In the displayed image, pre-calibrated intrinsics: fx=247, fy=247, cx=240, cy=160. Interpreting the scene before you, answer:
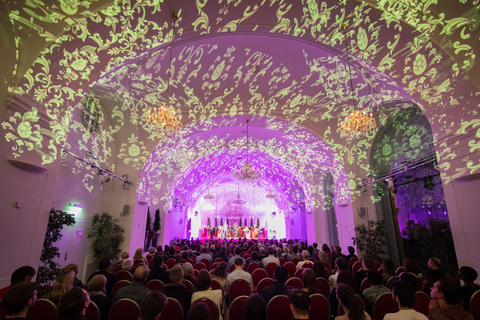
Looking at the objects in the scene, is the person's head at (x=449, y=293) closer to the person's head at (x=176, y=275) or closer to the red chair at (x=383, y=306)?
the red chair at (x=383, y=306)

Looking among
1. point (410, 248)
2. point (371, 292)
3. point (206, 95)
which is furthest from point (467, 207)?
point (206, 95)

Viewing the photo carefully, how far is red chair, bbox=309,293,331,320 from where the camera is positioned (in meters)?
3.03

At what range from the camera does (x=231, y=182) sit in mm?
23781

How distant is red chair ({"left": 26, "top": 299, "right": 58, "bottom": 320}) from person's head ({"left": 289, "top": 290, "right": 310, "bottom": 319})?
2456mm

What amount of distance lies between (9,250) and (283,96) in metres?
7.71

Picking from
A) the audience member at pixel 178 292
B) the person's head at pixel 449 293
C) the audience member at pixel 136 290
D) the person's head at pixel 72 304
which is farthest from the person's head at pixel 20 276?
the person's head at pixel 449 293

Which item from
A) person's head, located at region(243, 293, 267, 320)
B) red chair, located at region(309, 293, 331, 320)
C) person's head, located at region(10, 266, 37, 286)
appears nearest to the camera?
person's head, located at region(243, 293, 267, 320)

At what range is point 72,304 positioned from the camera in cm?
219

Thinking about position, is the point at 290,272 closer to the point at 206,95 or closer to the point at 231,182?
the point at 206,95

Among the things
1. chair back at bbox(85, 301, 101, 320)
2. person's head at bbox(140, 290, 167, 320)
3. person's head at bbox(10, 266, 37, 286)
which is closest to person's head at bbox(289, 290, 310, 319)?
person's head at bbox(140, 290, 167, 320)

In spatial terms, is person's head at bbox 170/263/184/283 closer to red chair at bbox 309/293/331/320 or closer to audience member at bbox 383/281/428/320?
red chair at bbox 309/293/331/320

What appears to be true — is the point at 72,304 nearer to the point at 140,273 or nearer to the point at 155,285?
the point at 140,273

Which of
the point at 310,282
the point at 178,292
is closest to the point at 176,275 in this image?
the point at 178,292

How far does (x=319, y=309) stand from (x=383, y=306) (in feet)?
2.73
